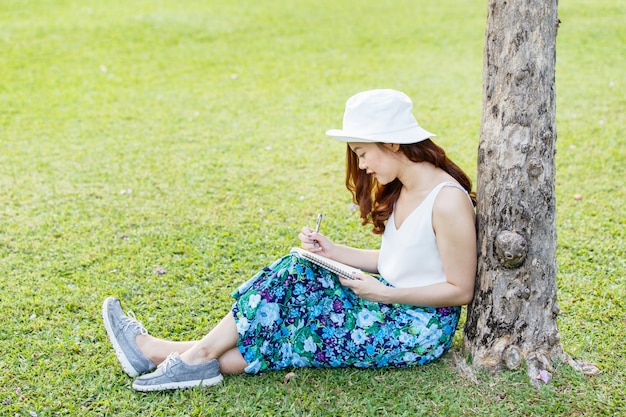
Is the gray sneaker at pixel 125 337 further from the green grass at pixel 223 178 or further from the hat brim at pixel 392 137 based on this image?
the hat brim at pixel 392 137

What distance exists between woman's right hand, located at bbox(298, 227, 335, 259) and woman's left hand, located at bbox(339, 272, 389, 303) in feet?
1.13

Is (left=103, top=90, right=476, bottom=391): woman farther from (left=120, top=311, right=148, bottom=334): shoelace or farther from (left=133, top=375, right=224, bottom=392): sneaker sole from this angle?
(left=120, top=311, right=148, bottom=334): shoelace

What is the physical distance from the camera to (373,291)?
3.33 metres

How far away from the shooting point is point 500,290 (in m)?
3.35

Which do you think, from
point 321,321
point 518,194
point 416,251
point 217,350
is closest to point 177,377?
point 217,350

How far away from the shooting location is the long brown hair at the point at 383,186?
11.0ft

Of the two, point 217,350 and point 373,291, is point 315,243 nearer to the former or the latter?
point 373,291

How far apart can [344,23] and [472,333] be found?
973cm

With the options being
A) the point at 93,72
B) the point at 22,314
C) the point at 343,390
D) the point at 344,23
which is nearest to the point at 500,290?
the point at 343,390

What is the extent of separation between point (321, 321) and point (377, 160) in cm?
80

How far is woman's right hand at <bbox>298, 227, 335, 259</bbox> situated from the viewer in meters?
3.64

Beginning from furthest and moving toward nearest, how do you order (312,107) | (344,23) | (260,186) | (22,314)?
1. (344,23)
2. (312,107)
3. (260,186)
4. (22,314)

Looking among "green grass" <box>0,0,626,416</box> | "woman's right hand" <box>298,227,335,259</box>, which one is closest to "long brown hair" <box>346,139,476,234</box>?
"woman's right hand" <box>298,227,335,259</box>

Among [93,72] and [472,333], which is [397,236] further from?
[93,72]
